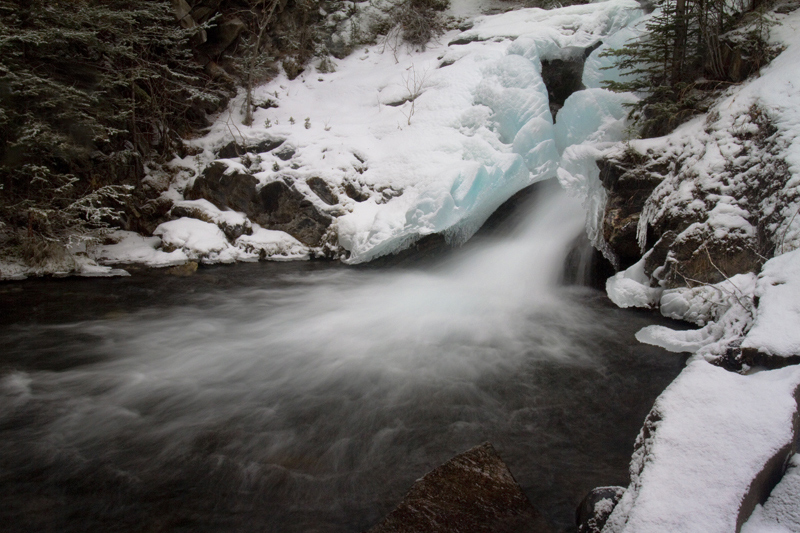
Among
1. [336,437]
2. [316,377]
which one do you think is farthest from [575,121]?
[336,437]

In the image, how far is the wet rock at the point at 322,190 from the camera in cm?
791

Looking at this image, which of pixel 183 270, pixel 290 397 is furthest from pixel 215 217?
pixel 290 397

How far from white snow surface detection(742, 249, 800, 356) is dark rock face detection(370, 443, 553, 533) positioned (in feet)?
4.60

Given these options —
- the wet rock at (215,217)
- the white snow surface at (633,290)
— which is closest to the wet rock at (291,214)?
the wet rock at (215,217)

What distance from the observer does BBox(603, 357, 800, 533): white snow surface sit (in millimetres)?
1322

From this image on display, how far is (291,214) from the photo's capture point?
791 cm

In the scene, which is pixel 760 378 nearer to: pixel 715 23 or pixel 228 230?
pixel 715 23

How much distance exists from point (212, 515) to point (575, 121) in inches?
278

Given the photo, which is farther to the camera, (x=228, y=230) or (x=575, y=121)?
(x=228, y=230)

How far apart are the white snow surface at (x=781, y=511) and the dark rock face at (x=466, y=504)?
2.91 ft

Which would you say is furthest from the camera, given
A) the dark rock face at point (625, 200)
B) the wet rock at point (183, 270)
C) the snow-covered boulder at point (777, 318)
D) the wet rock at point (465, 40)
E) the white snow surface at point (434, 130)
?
the wet rock at point (465, 40)

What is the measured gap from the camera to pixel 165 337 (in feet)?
14.8

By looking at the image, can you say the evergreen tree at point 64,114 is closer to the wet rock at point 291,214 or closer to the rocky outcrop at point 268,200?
the rocky outcrop at point 268,200

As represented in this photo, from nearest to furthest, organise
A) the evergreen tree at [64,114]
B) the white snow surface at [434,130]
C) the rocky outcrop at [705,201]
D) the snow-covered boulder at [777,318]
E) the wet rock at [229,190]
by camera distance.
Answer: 1. the snow-covered boulder at [777,318]
2. the rocky outcrop at [705,201]
3. the evergreen tree at [64,114]
4. the white snow surface at [434,130]
5. the wet rock at [229,190]
